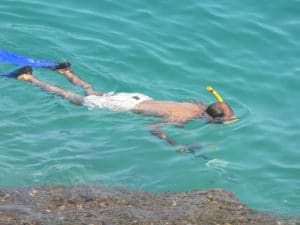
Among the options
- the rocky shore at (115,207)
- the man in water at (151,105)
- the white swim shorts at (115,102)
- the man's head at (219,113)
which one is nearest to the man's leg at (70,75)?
the man in water at (151,105)

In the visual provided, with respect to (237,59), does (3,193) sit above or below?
below

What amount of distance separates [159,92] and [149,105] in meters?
0.85

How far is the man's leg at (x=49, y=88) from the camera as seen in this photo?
8922mm

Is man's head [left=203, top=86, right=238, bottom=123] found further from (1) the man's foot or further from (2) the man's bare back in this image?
(1) the man's foot

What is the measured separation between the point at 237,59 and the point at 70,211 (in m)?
6.27

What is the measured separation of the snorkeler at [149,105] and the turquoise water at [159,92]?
12 centimetres

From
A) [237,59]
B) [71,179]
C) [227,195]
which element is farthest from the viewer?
[237,59]

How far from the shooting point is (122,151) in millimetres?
8016

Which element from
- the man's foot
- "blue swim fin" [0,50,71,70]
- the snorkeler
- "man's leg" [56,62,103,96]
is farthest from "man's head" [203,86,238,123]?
the man's foot

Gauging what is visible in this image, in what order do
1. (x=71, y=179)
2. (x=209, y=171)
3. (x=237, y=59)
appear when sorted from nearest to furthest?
1. (x=71, y=179)
2. (x=209, y=171)
3. (x=237, y=59)

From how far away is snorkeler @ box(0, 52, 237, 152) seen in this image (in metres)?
8.49

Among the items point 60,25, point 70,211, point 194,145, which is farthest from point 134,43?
point 70,211

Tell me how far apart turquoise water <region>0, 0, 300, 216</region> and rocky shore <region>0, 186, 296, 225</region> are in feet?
2.81

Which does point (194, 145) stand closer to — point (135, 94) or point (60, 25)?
point (135, 94)
